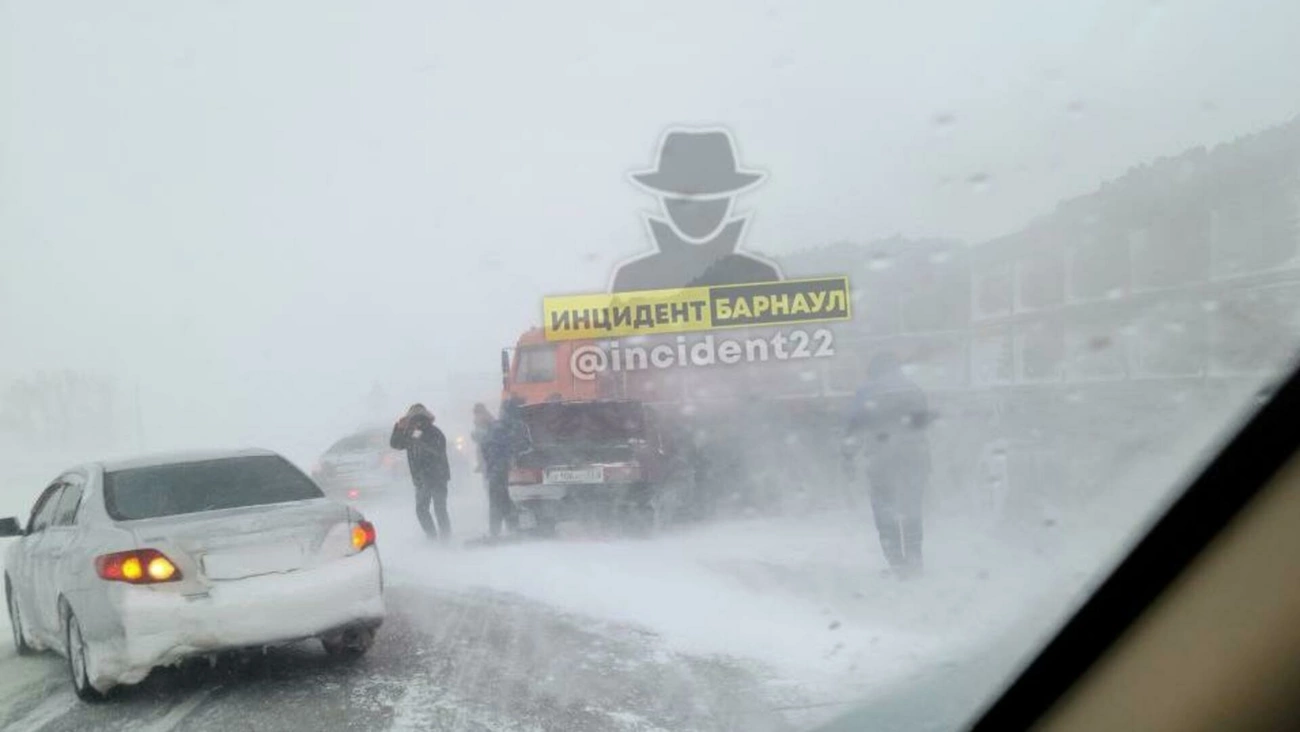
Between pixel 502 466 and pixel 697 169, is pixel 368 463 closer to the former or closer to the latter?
pixel 502 466

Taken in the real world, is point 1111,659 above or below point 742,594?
above

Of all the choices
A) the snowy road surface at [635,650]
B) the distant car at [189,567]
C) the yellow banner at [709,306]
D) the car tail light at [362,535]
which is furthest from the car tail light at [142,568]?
the yellow banner at [709,306]

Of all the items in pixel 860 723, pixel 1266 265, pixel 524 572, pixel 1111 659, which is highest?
pixel 1266 265

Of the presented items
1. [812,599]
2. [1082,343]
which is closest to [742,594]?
[812,599]

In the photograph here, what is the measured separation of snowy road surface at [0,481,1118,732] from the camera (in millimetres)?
5262

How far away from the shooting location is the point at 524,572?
9414 mm

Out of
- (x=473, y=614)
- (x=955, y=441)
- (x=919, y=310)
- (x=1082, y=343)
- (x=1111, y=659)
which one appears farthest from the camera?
(x=919, y=310)

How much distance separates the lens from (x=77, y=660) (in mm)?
5820

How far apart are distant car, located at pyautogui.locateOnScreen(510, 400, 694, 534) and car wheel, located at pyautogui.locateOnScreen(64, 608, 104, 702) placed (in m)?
5.28

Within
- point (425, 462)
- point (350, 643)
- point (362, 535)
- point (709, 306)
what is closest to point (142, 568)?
point (362, 535)

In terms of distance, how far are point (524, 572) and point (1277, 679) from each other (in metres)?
7.39

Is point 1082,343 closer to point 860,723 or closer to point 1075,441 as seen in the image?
point 1075,441

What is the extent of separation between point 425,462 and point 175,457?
15.3 feet

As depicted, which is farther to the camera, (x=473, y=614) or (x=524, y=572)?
(x=524, y=572)
